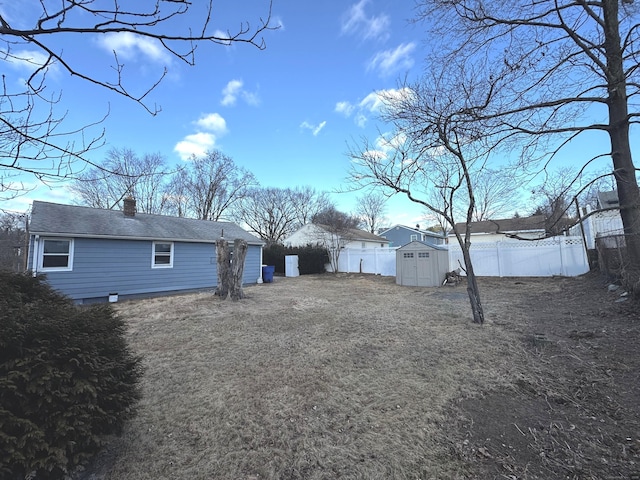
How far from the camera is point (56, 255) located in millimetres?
8852

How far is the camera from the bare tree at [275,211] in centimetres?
3130

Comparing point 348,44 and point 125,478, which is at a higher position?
point 348,44

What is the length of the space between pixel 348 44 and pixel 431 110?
88.0 inches

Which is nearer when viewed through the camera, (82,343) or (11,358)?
(11,358)

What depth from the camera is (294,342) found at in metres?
4.85

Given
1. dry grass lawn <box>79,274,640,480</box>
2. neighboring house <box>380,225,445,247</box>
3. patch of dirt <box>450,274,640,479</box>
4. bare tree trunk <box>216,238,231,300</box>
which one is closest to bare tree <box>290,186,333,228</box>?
neighboring house <box>380,225,445,247</box>

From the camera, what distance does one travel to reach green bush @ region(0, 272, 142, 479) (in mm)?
1602

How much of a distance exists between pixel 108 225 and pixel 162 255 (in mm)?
2026

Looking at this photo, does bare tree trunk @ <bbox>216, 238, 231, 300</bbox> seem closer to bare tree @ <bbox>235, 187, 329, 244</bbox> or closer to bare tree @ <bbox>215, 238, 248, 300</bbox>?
bare tree @ <bbox>215, 238, 248, 300</bbox>

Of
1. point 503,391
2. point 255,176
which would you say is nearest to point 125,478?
point 503,391

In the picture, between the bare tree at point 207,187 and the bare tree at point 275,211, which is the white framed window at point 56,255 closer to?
the bare tree at point 207,187

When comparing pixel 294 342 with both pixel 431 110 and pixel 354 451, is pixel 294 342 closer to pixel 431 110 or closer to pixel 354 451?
pixel 354 451

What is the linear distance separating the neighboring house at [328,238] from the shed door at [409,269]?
22.9 ft

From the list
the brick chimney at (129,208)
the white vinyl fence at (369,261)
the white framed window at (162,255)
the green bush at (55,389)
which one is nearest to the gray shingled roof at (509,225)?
the white vinyl fence at (369,261)
